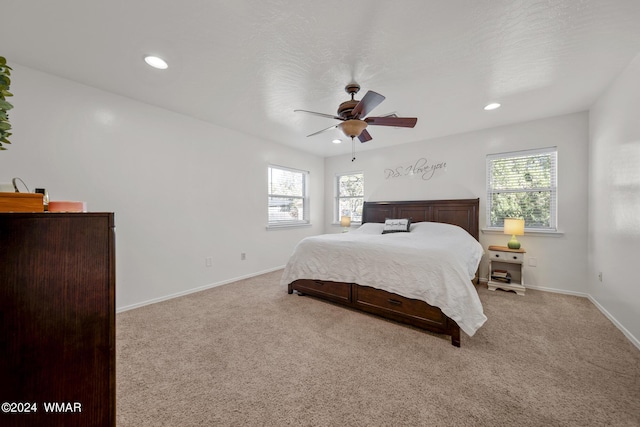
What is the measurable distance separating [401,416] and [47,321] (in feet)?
5.43

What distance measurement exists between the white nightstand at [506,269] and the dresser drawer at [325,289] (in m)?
2.24

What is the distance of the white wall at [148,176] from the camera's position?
225cm

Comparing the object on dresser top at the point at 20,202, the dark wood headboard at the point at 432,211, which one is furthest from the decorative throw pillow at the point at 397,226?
the object on dresser top at the point at 20,202

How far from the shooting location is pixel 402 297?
2.32 metres

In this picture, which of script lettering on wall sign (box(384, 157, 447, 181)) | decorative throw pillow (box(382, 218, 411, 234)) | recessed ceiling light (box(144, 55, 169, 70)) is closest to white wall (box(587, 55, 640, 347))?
script lettering on wall sign (box(384, 157, 447, 181))

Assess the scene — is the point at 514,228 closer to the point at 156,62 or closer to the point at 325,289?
the point at 325,289

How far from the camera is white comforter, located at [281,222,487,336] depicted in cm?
199

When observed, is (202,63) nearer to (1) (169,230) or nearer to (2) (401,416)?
(1) (169,230)

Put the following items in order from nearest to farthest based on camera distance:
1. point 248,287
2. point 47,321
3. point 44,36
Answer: point 47,321 → point 44,36 → point 248,287

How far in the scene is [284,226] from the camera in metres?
4.67

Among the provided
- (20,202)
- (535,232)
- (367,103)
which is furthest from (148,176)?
(535,232)

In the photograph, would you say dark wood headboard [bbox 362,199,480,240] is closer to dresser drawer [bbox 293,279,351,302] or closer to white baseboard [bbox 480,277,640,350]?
white baseboard [bbox 480,277,640,350]

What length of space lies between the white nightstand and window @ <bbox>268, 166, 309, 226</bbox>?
11.1 feet

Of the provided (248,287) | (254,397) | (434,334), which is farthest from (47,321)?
(248,287)
